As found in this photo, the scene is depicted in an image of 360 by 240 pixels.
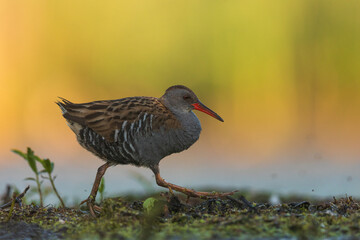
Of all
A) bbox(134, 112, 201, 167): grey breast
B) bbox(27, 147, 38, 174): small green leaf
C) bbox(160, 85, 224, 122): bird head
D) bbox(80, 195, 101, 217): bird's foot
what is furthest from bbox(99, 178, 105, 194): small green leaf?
bbox(160, 85, 224, 122): bird head

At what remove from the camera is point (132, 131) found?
7.16 meters

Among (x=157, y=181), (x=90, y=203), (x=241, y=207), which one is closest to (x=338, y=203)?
(x=241, y=207)

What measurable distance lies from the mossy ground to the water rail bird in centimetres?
81

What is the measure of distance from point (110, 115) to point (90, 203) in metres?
1.34

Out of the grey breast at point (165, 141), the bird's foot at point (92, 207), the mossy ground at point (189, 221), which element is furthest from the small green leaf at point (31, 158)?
the grey breast at point (165, 141)

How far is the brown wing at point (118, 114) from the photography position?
721 centimetres

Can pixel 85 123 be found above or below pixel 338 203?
above

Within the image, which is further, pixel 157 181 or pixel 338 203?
pixel 157 181

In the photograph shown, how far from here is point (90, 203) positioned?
21.1ft

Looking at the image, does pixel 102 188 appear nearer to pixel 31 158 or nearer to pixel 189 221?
pixel 31 158

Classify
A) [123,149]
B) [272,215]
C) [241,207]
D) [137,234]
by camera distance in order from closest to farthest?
[137,234] < [272,215] < [241,207] < [123,149]

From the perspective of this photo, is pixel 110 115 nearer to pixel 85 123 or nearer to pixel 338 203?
pixel 85 123

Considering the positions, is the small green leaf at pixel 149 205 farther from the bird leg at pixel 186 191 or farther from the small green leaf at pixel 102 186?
the small green leaf at pixel 102 186

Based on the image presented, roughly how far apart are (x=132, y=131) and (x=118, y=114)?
0.31 m
